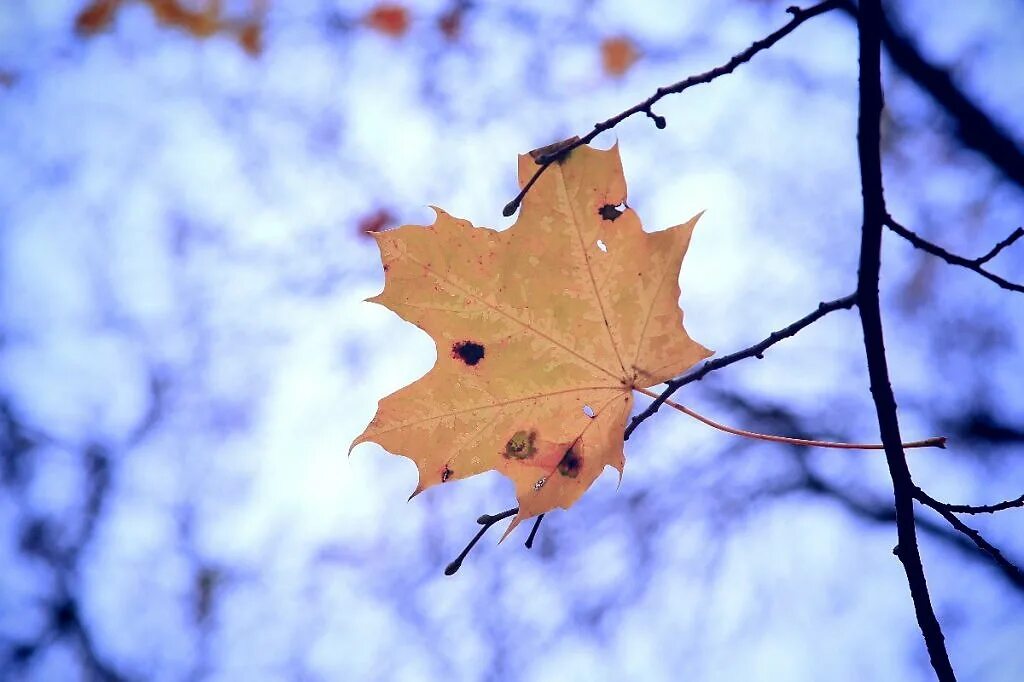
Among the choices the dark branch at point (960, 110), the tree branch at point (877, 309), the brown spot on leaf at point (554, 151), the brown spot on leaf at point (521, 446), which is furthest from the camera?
the dark branch at point (960, 110)

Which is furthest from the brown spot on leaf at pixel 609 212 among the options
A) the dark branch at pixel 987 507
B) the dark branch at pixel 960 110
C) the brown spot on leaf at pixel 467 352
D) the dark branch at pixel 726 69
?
the dark branch at pixel 960 110

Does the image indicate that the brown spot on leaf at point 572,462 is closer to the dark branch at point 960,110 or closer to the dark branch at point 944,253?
the dark branch at point 944,253

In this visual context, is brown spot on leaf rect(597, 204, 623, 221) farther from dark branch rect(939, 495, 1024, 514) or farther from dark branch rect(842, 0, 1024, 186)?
dark branch rect(842, 0, 1024, 186)

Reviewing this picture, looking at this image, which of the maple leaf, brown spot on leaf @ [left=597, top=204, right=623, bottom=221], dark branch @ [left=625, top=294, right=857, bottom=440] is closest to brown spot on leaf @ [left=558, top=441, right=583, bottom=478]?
the maple leaf

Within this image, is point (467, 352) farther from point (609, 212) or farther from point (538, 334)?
point (609, 212)

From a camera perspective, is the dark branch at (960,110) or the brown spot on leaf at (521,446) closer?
the brown spot on leaf at (521,446)

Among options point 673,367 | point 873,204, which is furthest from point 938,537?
point 873,204

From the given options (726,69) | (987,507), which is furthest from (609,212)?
(987,507)
